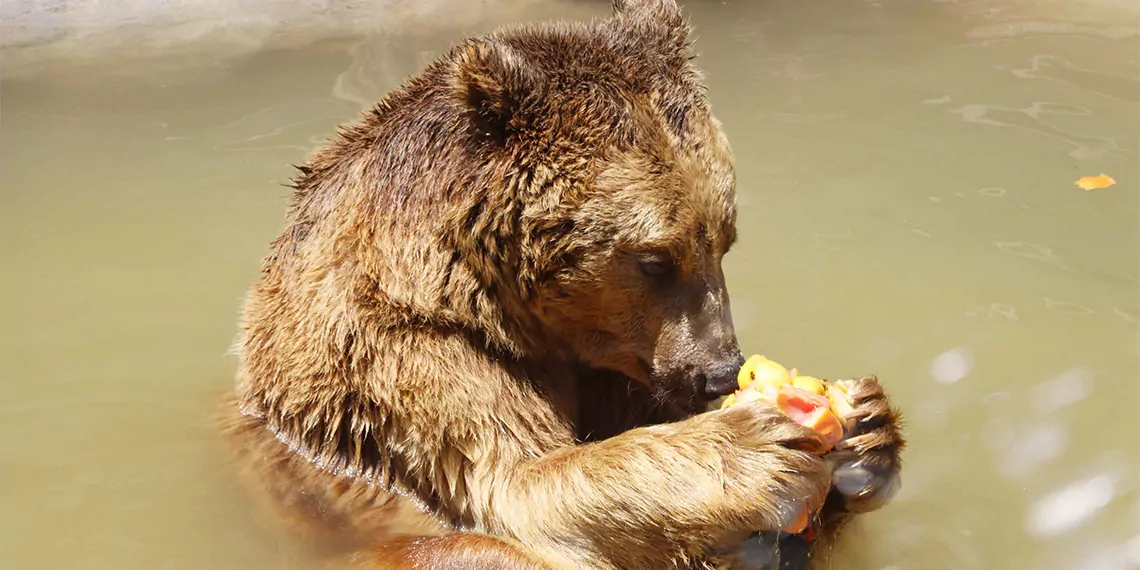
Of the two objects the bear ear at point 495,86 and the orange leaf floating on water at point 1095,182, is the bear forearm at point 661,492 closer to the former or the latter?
the bear ear at point 495,86

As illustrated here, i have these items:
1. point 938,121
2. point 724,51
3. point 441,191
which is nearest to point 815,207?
point 938,121

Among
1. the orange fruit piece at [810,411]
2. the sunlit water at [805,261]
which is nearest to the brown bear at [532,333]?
the orange fruit piece at [810,411]

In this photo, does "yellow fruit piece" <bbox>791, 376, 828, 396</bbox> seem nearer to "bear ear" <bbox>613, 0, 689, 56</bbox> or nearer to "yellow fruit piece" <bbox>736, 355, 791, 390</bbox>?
"yellow fruit piece" <bbox>736, 355, 791, 390</bbox>

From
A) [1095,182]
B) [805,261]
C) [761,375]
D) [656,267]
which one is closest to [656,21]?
[656,267]

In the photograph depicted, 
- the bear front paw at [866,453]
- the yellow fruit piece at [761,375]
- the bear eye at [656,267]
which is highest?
the bear eye at [656,267]

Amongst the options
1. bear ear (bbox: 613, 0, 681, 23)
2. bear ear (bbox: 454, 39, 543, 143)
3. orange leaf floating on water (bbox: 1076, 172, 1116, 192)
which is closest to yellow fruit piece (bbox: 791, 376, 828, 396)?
bear ear (bbox: 454, 39, 543, 143)

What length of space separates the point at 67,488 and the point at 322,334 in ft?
5.51

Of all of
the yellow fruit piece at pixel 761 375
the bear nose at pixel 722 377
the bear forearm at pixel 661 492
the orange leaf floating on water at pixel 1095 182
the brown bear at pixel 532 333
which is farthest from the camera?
the orange leaf floating on water at pixel 1095 182

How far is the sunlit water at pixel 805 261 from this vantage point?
183 inches

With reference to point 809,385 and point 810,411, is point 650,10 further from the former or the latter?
point 810,411

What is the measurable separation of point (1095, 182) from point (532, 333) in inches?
188

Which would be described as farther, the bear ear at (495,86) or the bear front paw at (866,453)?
the bear front paw at (866,453)

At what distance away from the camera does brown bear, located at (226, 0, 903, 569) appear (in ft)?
11.7

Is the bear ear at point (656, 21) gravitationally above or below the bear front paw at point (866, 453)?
above
